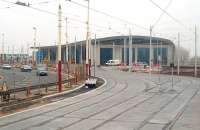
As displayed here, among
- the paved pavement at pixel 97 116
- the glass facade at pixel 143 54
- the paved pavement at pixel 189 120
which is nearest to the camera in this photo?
the paved pavement at pixel 97 116

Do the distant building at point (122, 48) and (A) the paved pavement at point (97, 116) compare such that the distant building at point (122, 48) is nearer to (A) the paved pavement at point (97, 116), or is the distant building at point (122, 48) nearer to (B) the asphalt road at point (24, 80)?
(B) the asphalt road at point (24, 80)

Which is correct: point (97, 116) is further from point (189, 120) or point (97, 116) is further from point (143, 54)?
point (143, 54)

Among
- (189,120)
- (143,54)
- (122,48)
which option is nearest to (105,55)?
(122,48)

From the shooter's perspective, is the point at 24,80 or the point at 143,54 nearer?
the point at 24,80

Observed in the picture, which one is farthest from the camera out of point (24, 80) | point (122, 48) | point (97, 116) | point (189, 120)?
point (122, 48)

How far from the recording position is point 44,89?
146 ft

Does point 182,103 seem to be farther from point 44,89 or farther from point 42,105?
point 44,89

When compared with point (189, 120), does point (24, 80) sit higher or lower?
higher

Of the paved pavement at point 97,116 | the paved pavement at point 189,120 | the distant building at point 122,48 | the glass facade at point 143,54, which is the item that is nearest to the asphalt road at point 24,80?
the paved pavement at point 97,116

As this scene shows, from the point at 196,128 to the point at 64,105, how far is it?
12.4 metres

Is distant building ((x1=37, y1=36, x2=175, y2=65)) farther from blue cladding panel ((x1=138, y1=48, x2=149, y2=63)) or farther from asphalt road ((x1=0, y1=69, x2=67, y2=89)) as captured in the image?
asphalt road ((x1=0, y1=69, x2=67, y2=89))

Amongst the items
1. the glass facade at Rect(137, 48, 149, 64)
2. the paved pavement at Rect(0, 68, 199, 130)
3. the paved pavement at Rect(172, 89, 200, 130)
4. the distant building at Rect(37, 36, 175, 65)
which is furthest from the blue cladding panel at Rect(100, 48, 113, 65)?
the paved pavement at Rect(172, 89, 200, 130)

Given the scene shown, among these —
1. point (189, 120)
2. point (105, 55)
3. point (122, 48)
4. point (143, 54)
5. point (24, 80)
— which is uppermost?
point (122, 48)

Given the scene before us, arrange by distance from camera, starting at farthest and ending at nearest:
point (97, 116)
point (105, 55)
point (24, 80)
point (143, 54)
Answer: point (143, 54)
point (105, 55)
point (24, 80)
point (97, 116)
